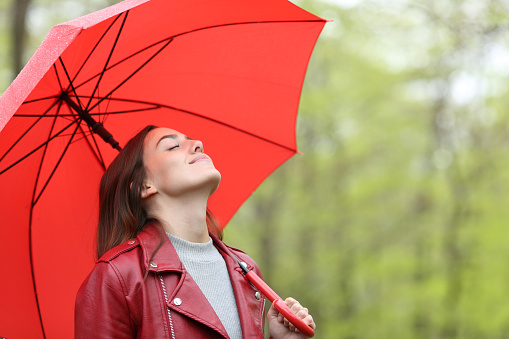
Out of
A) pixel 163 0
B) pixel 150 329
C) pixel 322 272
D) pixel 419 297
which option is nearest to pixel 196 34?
pixel 163 0

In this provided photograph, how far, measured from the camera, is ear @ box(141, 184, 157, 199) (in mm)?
3104

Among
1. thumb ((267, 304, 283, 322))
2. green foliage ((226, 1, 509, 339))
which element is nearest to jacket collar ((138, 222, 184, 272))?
thumb ((267, 304, 283, 322))

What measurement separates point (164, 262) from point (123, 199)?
50 cm

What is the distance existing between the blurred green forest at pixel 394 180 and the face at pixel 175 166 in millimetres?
7446

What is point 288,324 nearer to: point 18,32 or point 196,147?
point 196,147

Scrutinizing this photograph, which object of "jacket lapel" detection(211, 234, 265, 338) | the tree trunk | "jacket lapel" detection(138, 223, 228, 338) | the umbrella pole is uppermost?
the tree trunk

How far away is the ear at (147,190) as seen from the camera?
310 centimetres

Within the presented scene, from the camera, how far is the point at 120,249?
2807mm

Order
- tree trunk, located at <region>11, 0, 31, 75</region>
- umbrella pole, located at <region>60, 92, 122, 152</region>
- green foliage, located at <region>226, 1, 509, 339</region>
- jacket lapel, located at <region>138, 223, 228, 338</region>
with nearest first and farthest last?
jacket lapel, located at <region>138, 223, 228, 338</region>
umbrella pole, located at <region>60, 92, 122, 152</region>
tree trunk, located at <region>11, 0, 31, 75</region>
green foliage, located at <region>226, 1, 509, 339</region>

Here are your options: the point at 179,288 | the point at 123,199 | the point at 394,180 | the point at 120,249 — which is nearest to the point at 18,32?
the point at 123,199

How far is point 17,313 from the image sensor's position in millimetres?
3324

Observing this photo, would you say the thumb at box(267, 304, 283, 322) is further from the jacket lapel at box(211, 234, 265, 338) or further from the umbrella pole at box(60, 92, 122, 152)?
the umbrella pole at box(60, 92, 122, 152)

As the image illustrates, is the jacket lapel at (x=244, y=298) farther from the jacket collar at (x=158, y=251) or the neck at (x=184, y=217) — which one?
the jacket collar at (x=158, y=251)

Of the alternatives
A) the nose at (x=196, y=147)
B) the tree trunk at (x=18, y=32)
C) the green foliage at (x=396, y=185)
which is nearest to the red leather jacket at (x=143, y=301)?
the nose at (x=196, y=147)
